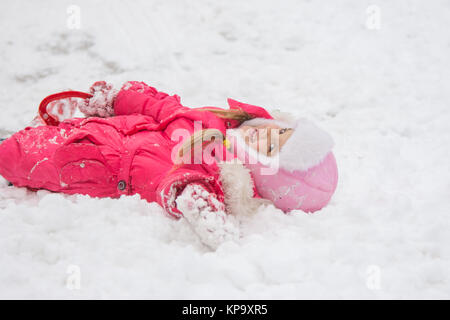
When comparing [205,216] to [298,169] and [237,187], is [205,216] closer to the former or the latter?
[237,187]

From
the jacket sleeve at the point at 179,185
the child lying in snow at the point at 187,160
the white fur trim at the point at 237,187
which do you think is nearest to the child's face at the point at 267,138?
the child lying in snow at the point at 187,160

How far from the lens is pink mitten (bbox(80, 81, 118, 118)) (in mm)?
2000

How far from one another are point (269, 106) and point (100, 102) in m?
1.07

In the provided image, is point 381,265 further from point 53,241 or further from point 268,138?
point 53,241

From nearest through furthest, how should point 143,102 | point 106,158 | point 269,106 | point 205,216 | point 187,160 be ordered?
point 205,216, point 187,160, point 106,158, point 143,102, point 269,106

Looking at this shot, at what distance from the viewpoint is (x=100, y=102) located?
6.57ft

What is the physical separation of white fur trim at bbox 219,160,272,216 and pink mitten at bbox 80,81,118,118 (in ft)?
2.90

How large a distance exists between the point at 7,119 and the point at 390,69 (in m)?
2.62

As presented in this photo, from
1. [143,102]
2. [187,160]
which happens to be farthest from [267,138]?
[143,102]

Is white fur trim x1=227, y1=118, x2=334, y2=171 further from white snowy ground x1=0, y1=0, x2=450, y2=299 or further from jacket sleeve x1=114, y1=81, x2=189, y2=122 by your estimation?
jacket sleeve x1=114, y1=81, x2=189, y2=122

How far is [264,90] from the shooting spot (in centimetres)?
263

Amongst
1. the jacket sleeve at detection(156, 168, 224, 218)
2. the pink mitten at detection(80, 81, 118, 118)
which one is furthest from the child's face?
the pink mitten at detection(80, 81, 118, 118)

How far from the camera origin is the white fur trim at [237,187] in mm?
1417

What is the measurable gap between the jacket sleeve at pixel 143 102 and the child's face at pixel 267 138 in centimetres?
53
